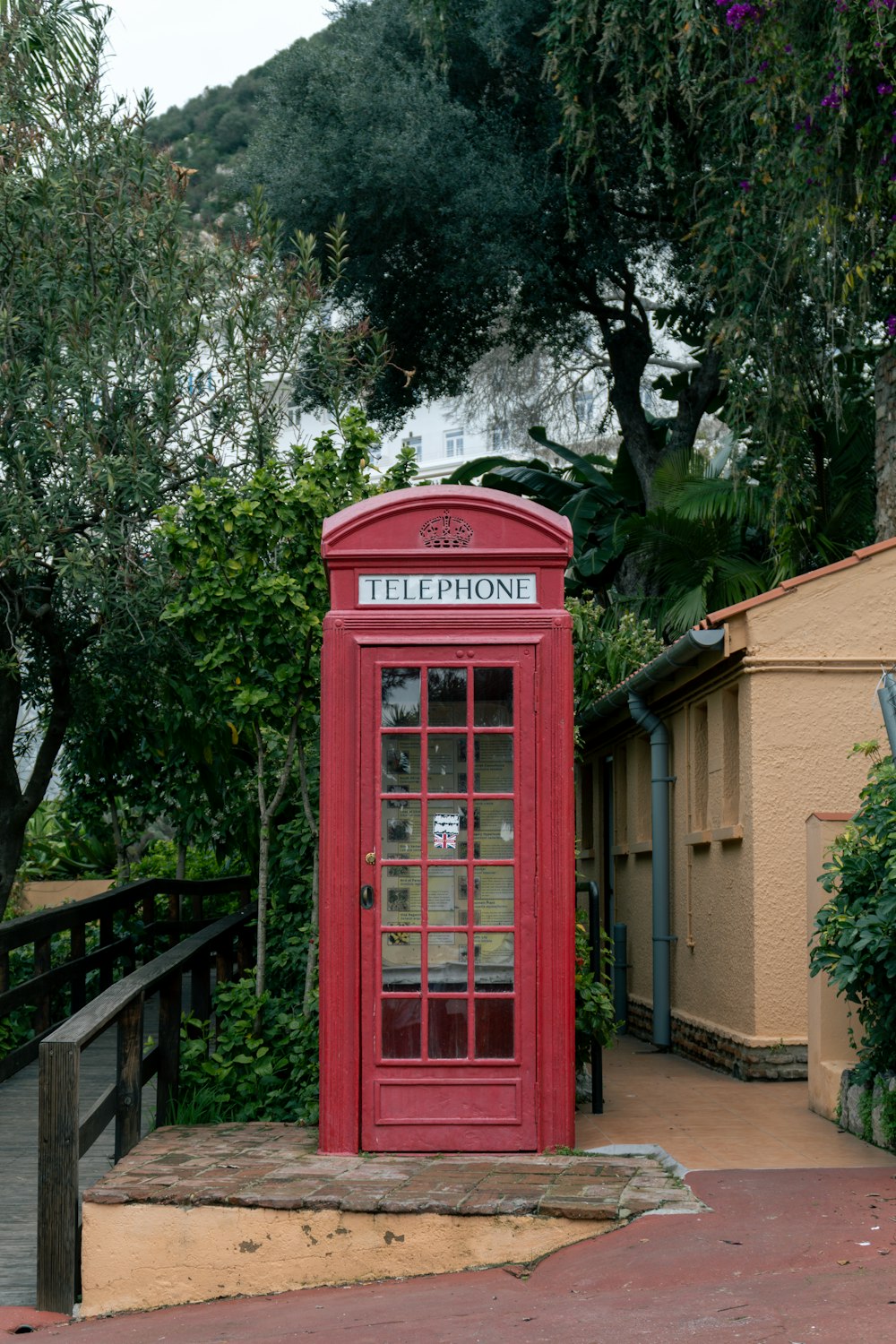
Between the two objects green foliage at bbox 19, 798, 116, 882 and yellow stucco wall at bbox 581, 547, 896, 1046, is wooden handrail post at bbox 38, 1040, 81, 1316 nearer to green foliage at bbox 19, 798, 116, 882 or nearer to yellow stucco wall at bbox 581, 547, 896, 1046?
yellow stucco wall at bbox 581, 547, 896, 1046

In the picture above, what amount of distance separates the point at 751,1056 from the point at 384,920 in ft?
12.6

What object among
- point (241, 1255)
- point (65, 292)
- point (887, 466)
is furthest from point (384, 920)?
point (887, 466)

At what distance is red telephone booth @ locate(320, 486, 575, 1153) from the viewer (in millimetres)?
7023

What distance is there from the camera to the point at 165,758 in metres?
13.5

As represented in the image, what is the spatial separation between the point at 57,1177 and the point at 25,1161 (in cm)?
245

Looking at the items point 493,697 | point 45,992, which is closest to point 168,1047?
point 493,697

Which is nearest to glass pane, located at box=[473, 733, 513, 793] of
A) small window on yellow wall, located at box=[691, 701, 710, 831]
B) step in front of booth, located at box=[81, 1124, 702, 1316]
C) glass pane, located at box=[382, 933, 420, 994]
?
glass pane, located at box=[382, 933, 420, 994]

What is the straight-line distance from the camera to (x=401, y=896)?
7.16m

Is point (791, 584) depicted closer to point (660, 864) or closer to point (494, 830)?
point (660, 864)

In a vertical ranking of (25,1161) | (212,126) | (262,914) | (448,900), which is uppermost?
(212,126)

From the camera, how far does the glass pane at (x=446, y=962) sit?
7117 millimetres

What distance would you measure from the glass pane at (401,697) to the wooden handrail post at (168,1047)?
1895mm

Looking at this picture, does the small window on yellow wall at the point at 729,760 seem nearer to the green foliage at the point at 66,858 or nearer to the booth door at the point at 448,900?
the booth door at the point at 448,900

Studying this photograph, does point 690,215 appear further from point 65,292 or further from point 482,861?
point 482,861
